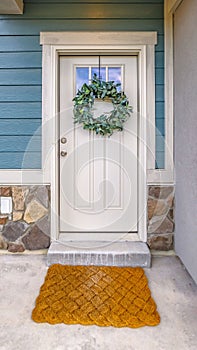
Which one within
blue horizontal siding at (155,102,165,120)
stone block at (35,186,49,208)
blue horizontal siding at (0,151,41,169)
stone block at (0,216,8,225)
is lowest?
stone block at (0,216,8,225)

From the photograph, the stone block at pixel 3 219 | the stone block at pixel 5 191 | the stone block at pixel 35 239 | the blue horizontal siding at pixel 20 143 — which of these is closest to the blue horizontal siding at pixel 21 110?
the blue horizontal siding at pixel 20 143

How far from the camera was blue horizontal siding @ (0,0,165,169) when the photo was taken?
94.7 inches

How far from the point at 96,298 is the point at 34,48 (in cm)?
221

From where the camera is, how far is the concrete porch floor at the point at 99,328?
4.46 feet

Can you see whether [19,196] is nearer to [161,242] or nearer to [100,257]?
[100,257]

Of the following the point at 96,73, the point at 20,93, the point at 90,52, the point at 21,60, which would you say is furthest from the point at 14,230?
the point at 90,52

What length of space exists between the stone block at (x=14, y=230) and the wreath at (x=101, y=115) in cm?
113

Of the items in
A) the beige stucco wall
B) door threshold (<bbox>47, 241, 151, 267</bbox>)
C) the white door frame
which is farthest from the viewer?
the white door frame

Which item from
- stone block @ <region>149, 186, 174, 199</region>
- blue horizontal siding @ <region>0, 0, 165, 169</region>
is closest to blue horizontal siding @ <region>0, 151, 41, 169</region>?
blue horizontal siding @ <region>0, 0, 165, 169</region>

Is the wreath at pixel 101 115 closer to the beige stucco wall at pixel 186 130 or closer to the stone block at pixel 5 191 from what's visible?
the beige stucco wall at pixel 186 130

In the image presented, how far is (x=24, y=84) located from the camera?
2.44m

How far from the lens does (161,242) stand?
8.06 feet

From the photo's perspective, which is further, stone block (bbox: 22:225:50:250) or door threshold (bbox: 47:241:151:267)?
stone block (bbox: 22:225:50:250)

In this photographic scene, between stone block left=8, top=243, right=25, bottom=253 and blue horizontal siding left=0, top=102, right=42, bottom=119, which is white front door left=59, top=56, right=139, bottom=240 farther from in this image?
stone block left=8, top=243, right=25, bottom=253
